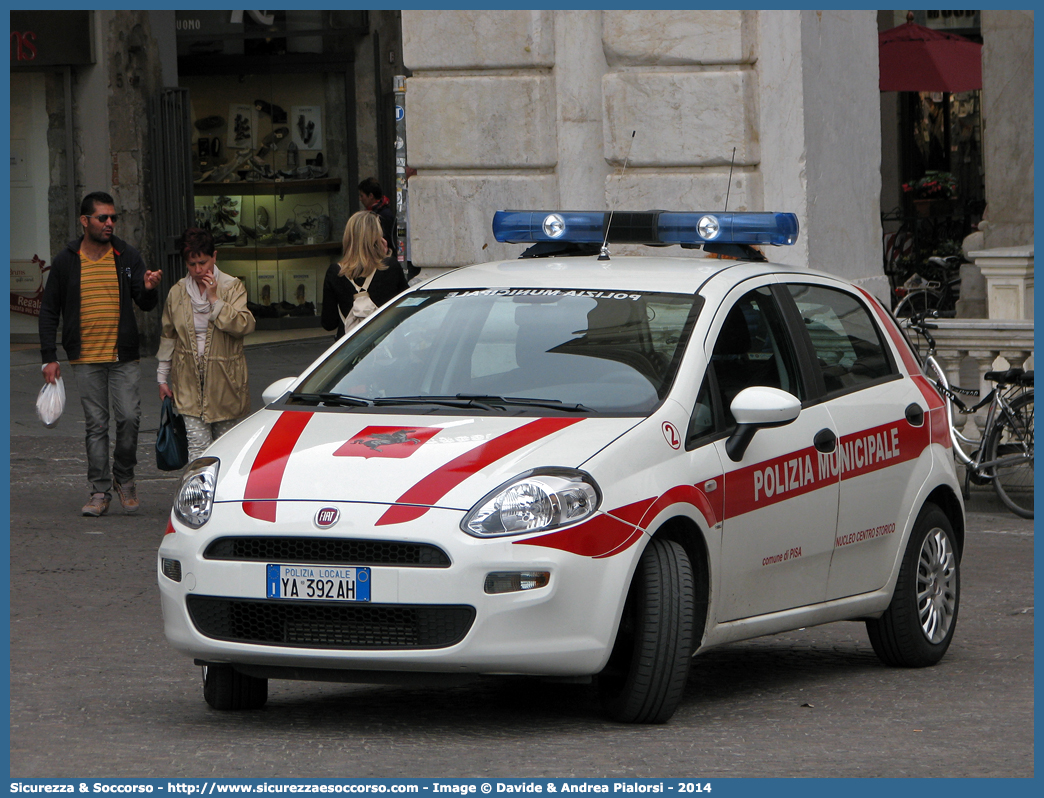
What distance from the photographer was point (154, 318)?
A: 1997 cm

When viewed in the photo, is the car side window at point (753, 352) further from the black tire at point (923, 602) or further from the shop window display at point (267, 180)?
the shop window display at point (267, 180)

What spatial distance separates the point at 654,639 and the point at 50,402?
584 cm

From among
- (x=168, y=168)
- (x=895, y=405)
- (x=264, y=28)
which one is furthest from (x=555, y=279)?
(x=264, y=28)

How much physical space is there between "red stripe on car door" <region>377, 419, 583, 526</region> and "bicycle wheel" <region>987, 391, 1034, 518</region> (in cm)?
621

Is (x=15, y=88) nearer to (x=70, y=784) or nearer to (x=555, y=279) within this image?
(x=555, y=279)

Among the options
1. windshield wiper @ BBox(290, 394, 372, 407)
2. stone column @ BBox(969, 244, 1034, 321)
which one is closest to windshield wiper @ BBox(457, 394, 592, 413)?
windshield wiper @ BBox(290, 394, 372, 407)

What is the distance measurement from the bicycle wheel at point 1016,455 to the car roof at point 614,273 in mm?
4576

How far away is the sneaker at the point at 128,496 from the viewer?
11203 mm

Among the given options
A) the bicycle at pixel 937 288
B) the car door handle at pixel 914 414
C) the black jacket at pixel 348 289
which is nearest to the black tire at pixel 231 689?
the car door handle at pixel 914 414

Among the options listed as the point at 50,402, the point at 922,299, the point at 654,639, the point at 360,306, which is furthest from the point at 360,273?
the point at 922,299

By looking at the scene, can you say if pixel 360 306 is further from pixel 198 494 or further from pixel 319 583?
pixel 319 583

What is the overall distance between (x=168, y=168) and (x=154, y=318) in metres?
1.63

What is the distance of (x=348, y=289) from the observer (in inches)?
450

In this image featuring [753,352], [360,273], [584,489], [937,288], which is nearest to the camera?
[584,489]
